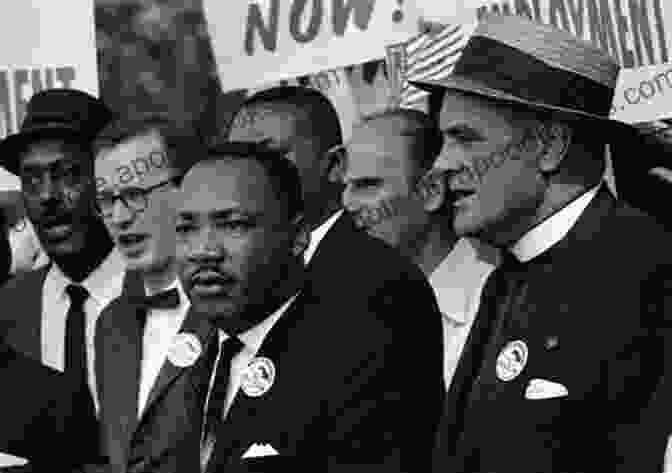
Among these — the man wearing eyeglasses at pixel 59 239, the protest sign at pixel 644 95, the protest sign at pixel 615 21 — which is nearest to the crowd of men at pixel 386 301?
the man wearing eyeglasses at pixel 59 239

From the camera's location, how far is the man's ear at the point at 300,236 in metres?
7.10

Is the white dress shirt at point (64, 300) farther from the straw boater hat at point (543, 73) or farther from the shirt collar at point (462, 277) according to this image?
the straw boater hat at point (543, 73)

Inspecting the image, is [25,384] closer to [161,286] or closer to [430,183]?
[161,286]

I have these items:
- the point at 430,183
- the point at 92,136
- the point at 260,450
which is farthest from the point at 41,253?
the point at 260,450

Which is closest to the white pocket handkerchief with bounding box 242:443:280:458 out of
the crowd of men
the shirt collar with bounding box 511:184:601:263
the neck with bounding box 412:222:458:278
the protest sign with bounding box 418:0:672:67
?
the crowd of men

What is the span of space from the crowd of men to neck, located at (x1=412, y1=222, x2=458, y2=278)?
0.04 ft

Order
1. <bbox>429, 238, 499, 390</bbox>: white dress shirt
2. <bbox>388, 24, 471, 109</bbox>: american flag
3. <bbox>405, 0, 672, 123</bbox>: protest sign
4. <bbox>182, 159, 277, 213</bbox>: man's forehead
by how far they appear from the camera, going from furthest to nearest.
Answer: <bbox>388, 24, 471, 109</bbox>: american flag < <bbox>405, 0, 672, 123</bbox>: protest sign < <bbox>429, 238, 499, 390</bbox>: white dress shirt < <bbox>182, 159, 277, 213</bbox>: man's forehead

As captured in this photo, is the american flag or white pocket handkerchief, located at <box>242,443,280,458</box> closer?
white pocket handkerchief, located at <box>242,443,280,458</box>

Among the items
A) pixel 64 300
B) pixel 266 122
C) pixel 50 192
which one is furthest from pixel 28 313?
pixel 266 122

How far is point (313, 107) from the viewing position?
8055mm

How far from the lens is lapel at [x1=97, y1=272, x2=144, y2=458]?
25.5 feet

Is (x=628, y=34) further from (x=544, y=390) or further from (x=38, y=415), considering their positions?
(x=38, y=415)

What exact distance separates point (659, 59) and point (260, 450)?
2.14m

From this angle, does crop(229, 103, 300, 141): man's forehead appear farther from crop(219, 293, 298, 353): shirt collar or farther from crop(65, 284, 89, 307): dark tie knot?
crop(219, 293, 298, 353): shirt collar
